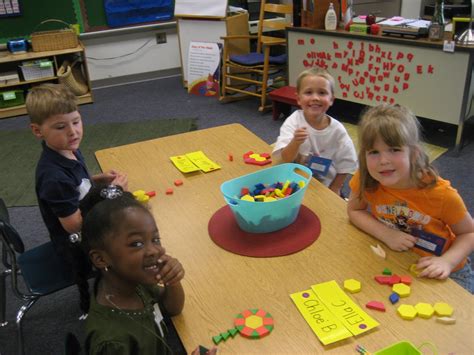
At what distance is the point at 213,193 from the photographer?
1.60 meters

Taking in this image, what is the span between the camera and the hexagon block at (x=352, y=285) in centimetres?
108

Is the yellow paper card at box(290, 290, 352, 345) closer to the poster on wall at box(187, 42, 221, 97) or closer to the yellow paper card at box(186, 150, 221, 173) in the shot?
the yellow paper card at box(186, 150, 221, 173)

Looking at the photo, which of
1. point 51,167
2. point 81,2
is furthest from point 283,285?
point 81,2

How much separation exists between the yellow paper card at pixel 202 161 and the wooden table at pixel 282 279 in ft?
0.23

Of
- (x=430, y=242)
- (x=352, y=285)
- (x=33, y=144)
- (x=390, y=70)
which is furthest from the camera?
(x=33, y=144)

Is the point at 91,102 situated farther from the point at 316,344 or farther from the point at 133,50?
the point at 316,344

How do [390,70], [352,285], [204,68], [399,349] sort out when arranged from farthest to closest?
[204,68]
[390,70]
[352,285]
[399,349]

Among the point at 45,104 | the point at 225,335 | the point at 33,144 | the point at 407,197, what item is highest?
the point at 45,104

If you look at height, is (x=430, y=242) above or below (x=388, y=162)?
below

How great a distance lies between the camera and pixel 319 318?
101cm

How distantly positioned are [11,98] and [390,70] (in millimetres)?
3783

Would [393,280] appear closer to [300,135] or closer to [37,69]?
[300,135]

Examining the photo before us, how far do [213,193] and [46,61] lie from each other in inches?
152

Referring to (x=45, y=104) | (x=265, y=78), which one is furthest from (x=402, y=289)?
(x=265, y=78)
